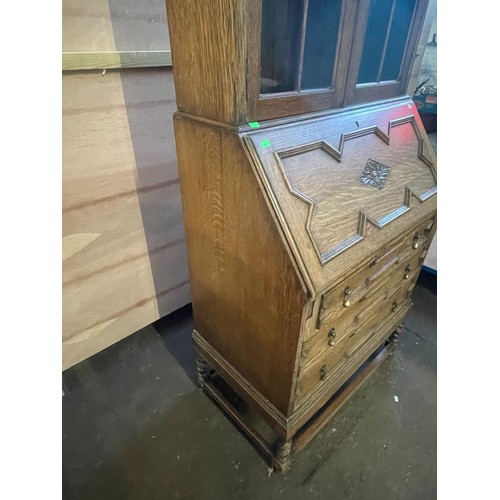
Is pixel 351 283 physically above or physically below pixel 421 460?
above

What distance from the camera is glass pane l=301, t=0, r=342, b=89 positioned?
0.91 m

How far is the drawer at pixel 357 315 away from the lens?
1.05 metres

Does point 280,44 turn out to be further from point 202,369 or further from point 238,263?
point 202,369

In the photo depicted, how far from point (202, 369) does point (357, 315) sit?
2.55 ft

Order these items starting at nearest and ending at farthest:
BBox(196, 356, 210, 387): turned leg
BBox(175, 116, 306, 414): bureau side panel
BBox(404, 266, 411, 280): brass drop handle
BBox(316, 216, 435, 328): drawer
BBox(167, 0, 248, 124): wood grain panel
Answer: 1. BBox(167, 0, 248, 124): wood grain panel
2. BBox(175, 116, 306, 414): bureau side panel
3. BBox(316, 216, 435, 328): drawer
4. BBox(404, 266, 411, 280): brass drop handle
5. BBox(196, 356, 210, 387): turned leg

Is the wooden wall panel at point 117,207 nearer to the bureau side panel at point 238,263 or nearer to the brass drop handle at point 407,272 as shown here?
the bureau side panel at point 238,263

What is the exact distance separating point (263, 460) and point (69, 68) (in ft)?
5.33

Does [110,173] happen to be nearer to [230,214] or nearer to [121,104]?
[121,104]

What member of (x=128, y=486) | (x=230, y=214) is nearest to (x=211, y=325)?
(x=230, y=214)

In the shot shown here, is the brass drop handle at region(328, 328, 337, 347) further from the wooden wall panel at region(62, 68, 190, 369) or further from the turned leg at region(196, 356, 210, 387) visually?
the wooden wall panel at region(62, 68, 190, 369)

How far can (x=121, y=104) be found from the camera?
129cm

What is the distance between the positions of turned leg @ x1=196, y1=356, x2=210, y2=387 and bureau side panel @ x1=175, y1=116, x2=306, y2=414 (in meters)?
0.27

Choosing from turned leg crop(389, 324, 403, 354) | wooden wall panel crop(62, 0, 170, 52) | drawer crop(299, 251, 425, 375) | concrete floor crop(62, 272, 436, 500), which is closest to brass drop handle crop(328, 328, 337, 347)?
drawer crop(299, 251, 425, 375)

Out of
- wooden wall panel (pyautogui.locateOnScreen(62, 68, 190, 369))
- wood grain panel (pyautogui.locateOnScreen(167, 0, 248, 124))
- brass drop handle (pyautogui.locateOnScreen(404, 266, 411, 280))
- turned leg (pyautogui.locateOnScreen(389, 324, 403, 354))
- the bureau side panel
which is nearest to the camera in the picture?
wood grain panel (pyautogui.locateOnScreen(167, 0, 248, 124))
